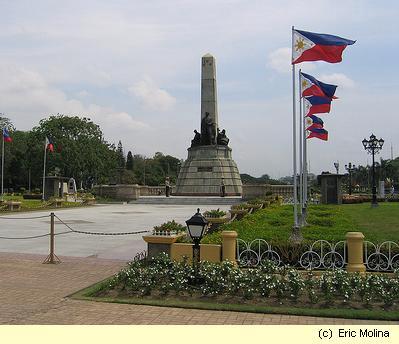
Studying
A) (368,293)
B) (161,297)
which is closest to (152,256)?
(161,297)

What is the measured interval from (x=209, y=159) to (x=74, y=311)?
→ 41921 millimetres

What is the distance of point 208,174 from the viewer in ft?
157

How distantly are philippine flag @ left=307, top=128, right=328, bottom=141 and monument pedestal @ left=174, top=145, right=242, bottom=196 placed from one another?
2547 cm

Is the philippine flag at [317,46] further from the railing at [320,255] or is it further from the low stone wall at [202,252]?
the low stone wall at [202,252]

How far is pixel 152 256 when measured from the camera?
32.8ft

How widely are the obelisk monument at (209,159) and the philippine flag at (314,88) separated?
3071 centimetres

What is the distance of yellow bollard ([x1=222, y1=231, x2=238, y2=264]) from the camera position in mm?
9383

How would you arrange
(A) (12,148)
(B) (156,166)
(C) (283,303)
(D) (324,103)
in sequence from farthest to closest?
(B) (156,166)
(A) (12,148)
(D) (324,103)
(C) (283,303)

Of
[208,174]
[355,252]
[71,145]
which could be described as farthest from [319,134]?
[71,145]

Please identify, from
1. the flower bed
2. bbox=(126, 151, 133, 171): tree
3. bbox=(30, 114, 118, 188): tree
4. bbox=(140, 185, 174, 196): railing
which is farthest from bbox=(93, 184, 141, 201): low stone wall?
bbox=(126, 151, 133, 171): tree

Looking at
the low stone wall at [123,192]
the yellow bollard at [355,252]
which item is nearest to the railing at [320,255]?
the yellow bollard at [355,252]

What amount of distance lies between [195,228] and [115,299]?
1.69 metres

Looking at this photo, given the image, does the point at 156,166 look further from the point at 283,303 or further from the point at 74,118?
the point at 283,303

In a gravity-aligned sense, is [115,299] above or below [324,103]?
below
